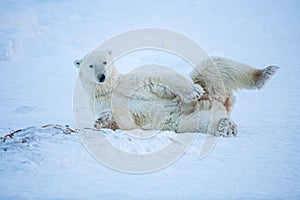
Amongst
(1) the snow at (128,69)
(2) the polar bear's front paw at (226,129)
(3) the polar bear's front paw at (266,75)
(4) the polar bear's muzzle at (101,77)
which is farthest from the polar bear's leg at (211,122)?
(4) the polar bear's muzzle at (101,77)

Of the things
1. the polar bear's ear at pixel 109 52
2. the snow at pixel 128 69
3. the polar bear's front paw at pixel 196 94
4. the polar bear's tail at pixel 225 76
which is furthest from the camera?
the polar bear's ear at pixel 109 52

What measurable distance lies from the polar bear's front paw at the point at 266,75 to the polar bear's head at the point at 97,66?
126cm

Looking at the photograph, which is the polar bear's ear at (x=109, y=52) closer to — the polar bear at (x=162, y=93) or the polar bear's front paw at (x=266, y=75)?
the polar bear at (x=162, y=93)

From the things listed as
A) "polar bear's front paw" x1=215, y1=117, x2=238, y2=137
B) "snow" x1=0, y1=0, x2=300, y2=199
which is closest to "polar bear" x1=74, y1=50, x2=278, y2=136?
"polar bear's front paw" x1=215, y1=117, x2=238, y2=137

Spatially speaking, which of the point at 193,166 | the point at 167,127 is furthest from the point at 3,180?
the point at 167,127

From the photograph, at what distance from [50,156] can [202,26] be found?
3779mm

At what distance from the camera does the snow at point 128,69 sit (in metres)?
2.85

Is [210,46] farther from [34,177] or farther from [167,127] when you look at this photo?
[34,177]

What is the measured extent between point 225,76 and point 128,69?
1.69 meters

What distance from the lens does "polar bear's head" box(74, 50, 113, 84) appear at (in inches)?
153

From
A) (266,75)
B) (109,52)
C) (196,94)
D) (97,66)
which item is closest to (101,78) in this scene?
(97,66)

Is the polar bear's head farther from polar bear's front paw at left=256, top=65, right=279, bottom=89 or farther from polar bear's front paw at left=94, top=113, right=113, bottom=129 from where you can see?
polar bear's front paw at left=256, top=65, right=279, bottom=89

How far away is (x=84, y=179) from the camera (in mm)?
2906

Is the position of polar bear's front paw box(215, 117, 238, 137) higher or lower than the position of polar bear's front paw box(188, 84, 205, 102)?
lower
